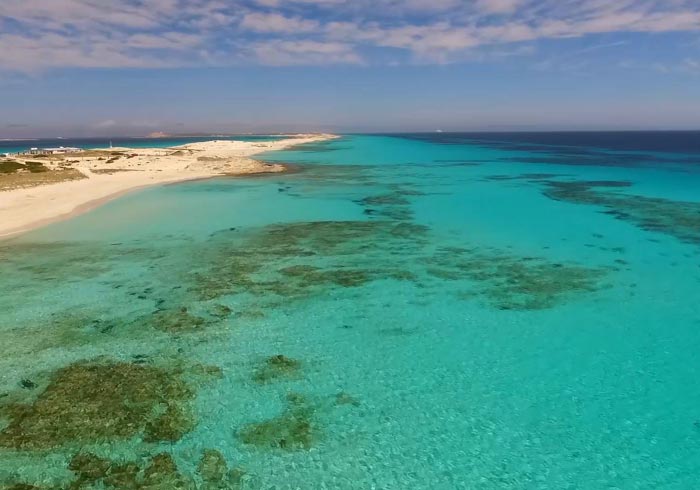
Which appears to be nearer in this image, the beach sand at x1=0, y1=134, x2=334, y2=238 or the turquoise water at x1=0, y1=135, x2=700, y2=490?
the turquoise water at x1=0, y1=135, x2=700, y2=490

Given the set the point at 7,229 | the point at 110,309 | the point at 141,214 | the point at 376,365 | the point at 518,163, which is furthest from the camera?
the point at 518,163

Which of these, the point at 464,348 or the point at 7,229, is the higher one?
the point at 7,229

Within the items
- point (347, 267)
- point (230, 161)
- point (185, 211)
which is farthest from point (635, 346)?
point (230, 161)

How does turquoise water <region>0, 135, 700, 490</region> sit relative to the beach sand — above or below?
below

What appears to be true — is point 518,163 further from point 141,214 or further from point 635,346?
point 635,346

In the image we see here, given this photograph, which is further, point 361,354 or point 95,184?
point 95,184

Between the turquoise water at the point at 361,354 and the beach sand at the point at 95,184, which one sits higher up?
the beach sand at the point at 95,184

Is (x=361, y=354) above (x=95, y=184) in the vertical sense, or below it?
below

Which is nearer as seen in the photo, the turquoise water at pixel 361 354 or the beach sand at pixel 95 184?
the turquoise water at pixel 361 354
